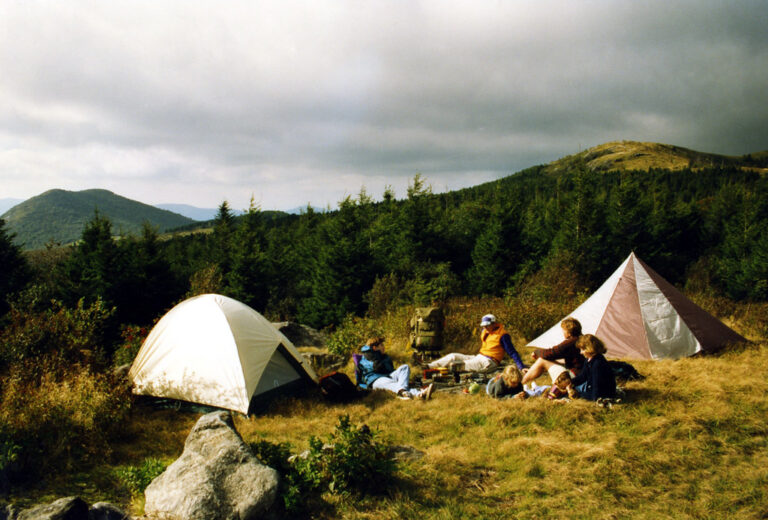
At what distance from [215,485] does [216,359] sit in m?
3.74

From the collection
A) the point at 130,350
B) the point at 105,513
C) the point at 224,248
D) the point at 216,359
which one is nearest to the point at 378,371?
the point at 216,359

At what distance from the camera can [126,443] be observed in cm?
550

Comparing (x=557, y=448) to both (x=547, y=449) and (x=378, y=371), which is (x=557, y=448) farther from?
(x=378, y=371)

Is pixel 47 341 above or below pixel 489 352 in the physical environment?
above

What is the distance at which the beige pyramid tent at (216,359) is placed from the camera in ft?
22.2

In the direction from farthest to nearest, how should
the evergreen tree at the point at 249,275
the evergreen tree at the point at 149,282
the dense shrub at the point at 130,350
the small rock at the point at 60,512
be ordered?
the evergreen tree at the point at 249,275 < the evergreen tree at the point at 149,282 < the dense shrub at the point at 130,350 < the small rock at the point at 60,512

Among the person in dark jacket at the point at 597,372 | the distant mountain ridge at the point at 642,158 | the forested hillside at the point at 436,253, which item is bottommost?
the person in dark jacket at the point at 597,372

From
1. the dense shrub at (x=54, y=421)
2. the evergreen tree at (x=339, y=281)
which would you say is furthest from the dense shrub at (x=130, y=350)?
the evergreen tree at (x=339, y=281)

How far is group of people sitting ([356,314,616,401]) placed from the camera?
5.77 metres

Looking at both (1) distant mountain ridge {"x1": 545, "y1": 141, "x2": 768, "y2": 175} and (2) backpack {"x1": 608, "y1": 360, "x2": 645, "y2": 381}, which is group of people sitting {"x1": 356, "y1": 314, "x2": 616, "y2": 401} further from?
(1) distant mountain ridge {"x1": 545, "y1": 141, "x2": 768, "y2": 175}

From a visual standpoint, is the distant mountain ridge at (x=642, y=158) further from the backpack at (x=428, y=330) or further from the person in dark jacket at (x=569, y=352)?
the person in dark jacket at (x=569, y=352)

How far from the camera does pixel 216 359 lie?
691cm

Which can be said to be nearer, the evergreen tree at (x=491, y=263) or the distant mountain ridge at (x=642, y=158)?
the evergreen tree at (x=491, y=263)

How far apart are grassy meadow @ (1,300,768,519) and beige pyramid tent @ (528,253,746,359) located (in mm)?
801
